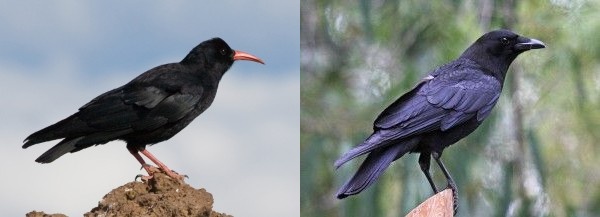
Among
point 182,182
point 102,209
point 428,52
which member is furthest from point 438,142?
point 428,52

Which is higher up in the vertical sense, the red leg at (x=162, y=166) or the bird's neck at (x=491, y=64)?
the bird's neck at (x=491, y=64)

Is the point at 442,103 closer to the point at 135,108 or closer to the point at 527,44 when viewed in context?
the point at 527,44

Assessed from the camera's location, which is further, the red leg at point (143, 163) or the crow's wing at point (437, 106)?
the red leg at point (143, 163)

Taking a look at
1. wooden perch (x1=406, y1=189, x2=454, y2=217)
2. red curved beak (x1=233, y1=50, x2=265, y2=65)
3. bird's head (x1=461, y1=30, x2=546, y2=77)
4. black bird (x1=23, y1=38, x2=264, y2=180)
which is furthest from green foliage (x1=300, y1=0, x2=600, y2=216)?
wooden perch (x1=406, y1=189, x2=454, y2=217)

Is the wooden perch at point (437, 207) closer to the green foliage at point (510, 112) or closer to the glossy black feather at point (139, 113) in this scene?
the glossy black feather at point (139, 113)

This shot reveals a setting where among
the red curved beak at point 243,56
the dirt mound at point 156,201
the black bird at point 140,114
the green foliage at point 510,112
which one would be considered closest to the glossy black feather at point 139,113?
the black bird at point 140,114

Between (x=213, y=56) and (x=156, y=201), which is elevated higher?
(x=213, y=56)

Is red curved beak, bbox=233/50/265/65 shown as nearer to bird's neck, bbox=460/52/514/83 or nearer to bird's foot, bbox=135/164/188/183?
bird's foot, bbox=135/164/188/183

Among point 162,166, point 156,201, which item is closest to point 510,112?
point 162,166
